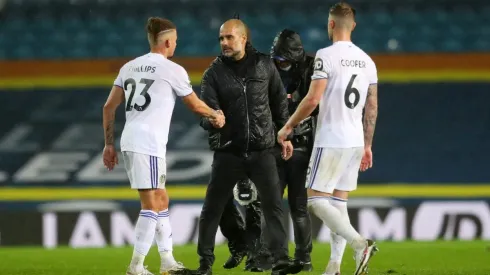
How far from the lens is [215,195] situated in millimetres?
7344

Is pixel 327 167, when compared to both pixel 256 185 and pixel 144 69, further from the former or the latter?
pixel 144 69

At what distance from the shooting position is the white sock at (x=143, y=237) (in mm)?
7020

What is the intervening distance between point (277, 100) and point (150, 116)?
103 cm

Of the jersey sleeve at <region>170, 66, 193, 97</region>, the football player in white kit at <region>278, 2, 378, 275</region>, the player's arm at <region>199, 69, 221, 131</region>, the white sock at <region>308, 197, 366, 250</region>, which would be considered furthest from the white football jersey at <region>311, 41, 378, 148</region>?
the jersey sleeve at <region>170, 66, 193, 97</region>

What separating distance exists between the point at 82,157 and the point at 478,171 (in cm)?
540

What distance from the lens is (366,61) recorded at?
7.11 meters

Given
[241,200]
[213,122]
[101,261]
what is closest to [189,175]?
[101,261]

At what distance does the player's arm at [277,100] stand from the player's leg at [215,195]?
51 centimetres

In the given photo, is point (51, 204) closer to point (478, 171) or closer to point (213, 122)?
point (478, 171)

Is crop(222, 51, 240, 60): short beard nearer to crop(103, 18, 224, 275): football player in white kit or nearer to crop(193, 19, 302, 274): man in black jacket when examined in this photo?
crop(193, 19, 302, 274): man in black jacket

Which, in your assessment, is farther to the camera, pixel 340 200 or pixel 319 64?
pixel 340 200

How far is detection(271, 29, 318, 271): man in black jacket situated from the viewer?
833 centimetres

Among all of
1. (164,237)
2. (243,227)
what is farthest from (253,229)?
(164,237)

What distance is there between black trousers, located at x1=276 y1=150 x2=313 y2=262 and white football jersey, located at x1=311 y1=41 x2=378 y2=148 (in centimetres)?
132
